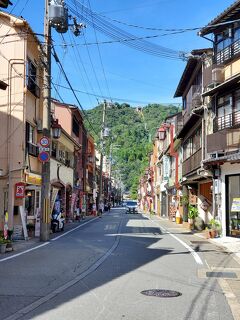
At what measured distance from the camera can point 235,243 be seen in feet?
68.8

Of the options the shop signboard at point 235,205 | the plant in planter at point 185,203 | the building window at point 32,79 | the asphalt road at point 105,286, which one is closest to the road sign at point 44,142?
the building window at point 32,79

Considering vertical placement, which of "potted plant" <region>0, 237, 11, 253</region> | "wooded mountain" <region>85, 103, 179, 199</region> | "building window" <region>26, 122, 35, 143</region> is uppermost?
"wooded mountain" <region>85, 103, 179, 199</region>

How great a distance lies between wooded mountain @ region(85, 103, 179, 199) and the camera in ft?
220

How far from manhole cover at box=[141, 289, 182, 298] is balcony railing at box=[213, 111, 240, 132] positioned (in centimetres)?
1455

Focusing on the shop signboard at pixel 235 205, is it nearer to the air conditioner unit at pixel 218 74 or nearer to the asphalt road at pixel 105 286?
the air conditioner unit at pixel 218 74

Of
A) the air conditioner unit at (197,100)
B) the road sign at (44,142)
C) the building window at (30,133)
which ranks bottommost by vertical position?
the road sign at (44,142)

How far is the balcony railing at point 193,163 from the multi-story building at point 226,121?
3.06m

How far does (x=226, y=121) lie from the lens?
79.9 ft

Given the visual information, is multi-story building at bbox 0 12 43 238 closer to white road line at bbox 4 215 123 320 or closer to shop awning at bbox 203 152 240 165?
shop awning at bbox 203 152 240 165

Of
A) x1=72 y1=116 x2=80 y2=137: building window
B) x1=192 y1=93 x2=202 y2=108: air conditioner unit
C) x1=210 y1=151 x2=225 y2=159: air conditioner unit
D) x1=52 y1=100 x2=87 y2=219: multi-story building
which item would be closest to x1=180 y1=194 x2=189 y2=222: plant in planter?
x1=192 y1=93 x2=202 y2=108: air conditioner unit

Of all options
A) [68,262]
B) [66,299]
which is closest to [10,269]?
[68,262]

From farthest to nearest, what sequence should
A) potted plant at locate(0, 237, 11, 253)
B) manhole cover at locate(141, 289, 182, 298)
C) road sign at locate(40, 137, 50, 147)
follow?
road sign at locate(40, 137, 50, 147), potted plant at locate(0, 237, 11, 253), manhole cover at locate(141, 289, 182, 298)

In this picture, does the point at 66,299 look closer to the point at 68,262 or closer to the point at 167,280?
the point at 167,280

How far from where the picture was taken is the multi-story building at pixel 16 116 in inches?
929
